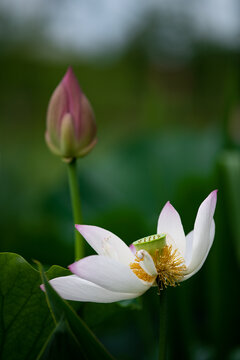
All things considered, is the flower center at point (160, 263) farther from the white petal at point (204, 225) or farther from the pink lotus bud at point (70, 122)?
the pink lotus bud at point (70, 122)

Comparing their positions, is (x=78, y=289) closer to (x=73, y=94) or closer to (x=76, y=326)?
(x=76, y=326)

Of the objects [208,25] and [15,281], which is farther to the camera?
[208,25]

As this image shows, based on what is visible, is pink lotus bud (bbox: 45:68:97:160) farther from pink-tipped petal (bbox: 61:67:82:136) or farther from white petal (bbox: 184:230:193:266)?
white petal (bbox: 184:230:193:266)

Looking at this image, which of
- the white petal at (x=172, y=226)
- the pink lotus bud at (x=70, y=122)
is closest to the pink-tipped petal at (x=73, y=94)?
the pink lotus bud at (x=70, y=122)

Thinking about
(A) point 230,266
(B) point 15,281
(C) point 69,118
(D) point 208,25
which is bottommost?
(A) point 230,266

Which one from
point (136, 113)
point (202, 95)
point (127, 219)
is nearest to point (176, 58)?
point (136, 113)

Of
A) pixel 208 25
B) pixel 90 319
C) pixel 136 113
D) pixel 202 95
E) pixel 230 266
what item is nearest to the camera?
pixel 90 319

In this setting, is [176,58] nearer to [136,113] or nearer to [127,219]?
[136,113]
